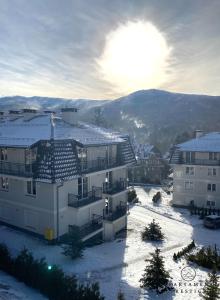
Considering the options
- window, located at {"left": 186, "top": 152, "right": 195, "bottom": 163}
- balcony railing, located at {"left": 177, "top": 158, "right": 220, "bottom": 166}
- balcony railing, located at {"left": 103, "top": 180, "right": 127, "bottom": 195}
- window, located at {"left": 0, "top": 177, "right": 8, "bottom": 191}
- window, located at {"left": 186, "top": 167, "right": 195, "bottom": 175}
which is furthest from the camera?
window, located at {"left": 186, "top": 167, "right": 195, "bottom": 175}

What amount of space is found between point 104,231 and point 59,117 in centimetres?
1175

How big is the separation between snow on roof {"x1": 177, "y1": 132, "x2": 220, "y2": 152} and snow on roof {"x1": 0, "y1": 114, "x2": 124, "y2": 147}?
13308mm

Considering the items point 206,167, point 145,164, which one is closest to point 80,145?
point 206,167

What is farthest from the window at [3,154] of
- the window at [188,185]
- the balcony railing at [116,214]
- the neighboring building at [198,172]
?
the window at [188,185]

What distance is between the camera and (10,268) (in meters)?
19.8

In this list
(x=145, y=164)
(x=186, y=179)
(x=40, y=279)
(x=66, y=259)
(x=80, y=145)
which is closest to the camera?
(x=40, y=279)

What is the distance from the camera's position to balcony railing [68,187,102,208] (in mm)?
25562

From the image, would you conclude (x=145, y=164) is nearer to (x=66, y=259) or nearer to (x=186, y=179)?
(x=186, y=179)

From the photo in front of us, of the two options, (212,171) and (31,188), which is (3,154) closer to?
(31,188)

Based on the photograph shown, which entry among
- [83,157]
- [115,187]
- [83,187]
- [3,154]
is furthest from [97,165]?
[3,154]

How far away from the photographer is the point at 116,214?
30.2 metres

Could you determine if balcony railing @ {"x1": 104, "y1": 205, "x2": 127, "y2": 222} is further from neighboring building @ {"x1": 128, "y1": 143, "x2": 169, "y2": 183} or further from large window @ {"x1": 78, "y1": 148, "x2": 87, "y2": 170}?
neighboring building @ {"x1": 128, "y1": 143, "x2": 169, "y2": 183}

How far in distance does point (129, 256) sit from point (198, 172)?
70.2 ft

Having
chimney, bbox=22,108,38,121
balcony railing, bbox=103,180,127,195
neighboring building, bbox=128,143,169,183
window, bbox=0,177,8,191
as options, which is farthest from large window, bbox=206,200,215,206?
window, bbox=0,177,8,191
